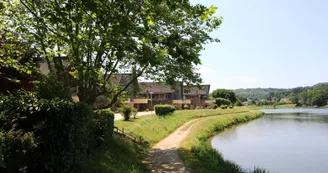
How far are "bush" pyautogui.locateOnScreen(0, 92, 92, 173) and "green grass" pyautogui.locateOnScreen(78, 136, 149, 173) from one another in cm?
127

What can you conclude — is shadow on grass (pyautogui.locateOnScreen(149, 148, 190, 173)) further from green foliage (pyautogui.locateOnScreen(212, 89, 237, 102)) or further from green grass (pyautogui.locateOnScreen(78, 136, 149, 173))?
green foliage (pyautogui.locateOnScreen(212, 89, 237, 102))

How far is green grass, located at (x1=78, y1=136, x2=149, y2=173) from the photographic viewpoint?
928cm

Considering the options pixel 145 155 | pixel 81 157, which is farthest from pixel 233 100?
pixel 81 157

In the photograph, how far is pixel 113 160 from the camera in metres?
11.3

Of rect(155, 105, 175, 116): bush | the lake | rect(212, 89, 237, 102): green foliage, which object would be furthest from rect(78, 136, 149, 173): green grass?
rect(212, 89, 237, 102): green foliage

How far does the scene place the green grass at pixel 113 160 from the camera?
30.4 feet

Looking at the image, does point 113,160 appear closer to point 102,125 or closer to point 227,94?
point 102,125

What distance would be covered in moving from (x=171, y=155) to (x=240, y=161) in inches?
214

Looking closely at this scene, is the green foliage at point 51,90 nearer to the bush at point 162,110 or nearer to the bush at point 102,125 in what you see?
the bush at point 102,125

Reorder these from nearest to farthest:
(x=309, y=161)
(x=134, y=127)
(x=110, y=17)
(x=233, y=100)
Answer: (x=110, y=17)
(x=309, y=161)
(x=134, y=127)
(x=233, y=100)

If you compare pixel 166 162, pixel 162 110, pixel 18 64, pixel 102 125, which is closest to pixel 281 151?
pixel 166 162

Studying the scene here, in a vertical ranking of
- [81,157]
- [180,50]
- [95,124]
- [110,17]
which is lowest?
[81,157]

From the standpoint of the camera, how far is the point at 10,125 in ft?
23.4

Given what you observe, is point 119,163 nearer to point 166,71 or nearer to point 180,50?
point 166,71
